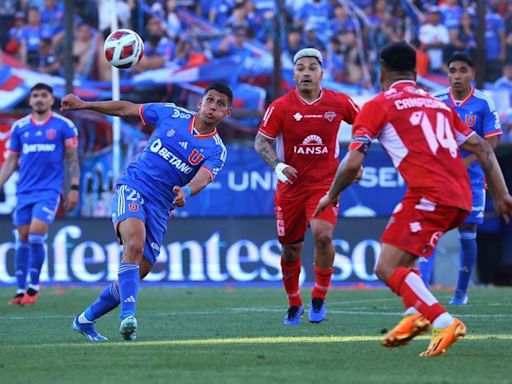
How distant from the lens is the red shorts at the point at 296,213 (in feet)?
36.1

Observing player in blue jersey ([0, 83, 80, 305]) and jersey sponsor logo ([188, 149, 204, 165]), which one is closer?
jersey sponsor logo ([188, 149, 204, 165])

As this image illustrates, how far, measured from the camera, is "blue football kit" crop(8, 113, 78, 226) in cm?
1484

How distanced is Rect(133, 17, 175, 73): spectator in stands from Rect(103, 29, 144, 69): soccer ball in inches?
446

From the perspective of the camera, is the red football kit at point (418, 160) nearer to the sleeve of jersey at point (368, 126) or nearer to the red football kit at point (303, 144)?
the sleeve of jersey at point (368, 126)

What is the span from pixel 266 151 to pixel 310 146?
0.45m

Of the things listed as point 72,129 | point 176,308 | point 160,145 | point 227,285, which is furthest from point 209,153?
point 227,285

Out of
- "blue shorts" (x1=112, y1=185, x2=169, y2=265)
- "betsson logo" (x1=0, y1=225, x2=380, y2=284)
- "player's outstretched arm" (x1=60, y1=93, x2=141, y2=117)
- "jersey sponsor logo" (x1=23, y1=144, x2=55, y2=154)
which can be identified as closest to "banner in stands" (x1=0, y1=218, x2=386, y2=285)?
"betsson logo" (x1=0, y1=225, x2=380, y2=284)

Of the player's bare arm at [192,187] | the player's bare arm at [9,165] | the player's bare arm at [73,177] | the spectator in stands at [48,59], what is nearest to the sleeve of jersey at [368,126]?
the player's bare arm at [192,187]

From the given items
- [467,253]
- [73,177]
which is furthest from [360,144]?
[73,177]

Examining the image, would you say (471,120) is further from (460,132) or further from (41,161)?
(41,161)

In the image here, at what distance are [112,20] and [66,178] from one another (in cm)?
287

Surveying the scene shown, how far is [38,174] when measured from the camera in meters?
14.9

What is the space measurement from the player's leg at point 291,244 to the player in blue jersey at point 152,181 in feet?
4.26

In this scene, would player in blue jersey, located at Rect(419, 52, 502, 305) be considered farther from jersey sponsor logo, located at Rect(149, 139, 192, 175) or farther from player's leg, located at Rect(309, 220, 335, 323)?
jersey sponsor logo, located at Rect(149, 139, 192, 175)
